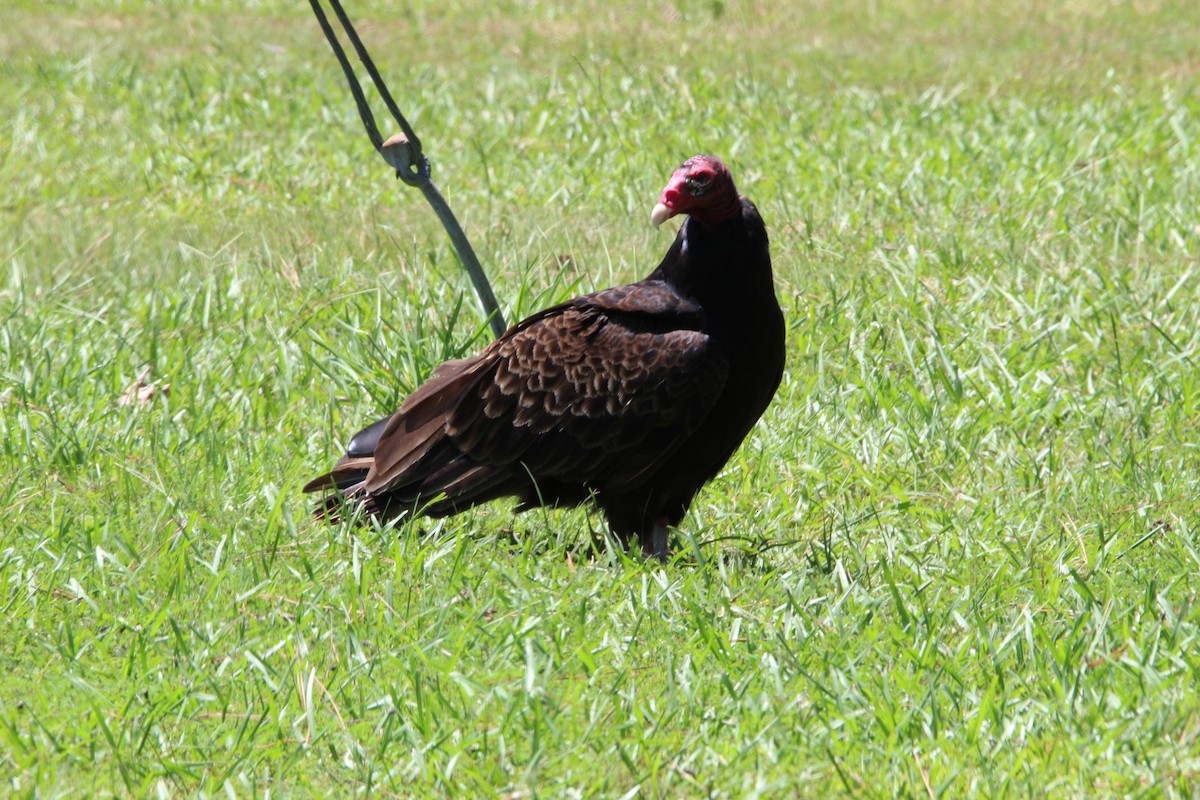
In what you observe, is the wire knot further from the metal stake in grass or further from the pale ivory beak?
the pale ivory beak

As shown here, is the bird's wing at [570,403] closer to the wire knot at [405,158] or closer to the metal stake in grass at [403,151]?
the metal stake in grass at [403,151]

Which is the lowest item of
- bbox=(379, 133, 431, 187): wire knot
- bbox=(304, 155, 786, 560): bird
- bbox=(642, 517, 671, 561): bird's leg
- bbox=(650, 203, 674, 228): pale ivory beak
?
bbox=(642, 517, 671, 561): bird's leg

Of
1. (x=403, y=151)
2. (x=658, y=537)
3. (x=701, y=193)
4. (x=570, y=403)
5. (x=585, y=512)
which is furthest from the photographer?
(x=585, y=512)

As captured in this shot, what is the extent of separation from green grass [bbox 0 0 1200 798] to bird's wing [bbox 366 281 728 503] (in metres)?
0.22

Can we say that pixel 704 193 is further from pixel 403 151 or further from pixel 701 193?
pixel 403 151

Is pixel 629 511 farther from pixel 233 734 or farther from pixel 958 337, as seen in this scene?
pixel 958 337

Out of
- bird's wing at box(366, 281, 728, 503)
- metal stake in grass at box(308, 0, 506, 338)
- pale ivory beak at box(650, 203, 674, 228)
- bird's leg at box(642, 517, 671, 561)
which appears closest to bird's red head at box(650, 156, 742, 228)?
pale ivory beak at box(650, 203, 674, 228)

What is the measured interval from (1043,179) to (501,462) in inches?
151

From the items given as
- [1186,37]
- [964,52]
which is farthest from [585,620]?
[1186,37]

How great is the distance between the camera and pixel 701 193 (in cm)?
368

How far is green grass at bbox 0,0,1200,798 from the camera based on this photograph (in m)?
2.76

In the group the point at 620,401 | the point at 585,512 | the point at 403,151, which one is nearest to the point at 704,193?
the point at 620,401

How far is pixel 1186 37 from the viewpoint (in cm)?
1055

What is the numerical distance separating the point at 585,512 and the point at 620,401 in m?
0.58
